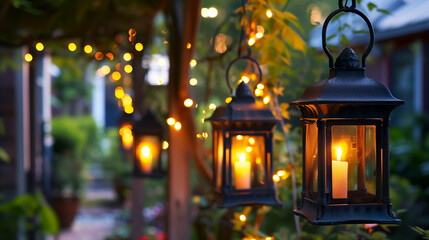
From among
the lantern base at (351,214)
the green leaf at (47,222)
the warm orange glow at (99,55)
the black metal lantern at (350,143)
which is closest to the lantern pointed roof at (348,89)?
the black metal lantern at (350,143)

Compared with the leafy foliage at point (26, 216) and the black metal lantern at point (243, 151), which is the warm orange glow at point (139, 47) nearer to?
the leafy foliage at point (26, 216)

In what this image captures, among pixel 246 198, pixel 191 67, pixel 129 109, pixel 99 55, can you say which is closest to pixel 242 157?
pixel 246 198

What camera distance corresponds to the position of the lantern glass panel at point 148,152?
291cm

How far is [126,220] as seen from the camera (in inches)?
241

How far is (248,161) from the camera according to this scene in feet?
5.35

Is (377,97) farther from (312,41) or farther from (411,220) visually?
(411,220)

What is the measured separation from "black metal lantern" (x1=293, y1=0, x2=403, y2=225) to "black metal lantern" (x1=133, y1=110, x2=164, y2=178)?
5.71 ft

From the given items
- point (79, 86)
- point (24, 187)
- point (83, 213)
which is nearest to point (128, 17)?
point (24, 187)

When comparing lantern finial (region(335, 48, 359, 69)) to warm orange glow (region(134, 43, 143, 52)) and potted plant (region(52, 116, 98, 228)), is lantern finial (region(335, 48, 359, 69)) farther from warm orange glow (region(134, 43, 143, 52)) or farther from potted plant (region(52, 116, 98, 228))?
potted plant (region(52, 116, 98, 228))

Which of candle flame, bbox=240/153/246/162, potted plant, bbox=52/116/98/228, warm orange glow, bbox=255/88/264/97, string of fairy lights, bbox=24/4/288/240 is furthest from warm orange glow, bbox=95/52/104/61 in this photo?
potted plant, bbox=52/116/98/228

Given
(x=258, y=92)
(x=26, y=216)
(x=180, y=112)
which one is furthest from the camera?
(x=26, y=216)

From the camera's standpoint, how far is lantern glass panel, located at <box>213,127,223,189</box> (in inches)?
63.1

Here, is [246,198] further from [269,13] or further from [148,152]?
[148,152]

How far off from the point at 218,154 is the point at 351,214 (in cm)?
57
